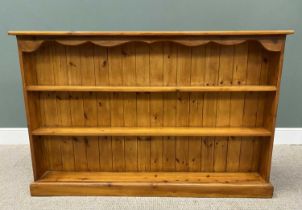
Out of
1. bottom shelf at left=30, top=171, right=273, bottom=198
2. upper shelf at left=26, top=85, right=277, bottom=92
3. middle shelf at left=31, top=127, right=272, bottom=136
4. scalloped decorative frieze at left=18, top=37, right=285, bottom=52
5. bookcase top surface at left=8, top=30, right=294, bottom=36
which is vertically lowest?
bottom shelf at left=30, top=171, right=273, bottom=198

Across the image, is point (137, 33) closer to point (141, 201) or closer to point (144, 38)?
point (144, 38)

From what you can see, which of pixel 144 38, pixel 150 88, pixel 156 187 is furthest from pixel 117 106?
pixel 156 187

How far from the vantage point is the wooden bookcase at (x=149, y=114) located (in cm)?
171

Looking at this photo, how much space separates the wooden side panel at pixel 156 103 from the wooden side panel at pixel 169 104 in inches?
1.1

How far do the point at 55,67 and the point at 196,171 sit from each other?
1335 mm

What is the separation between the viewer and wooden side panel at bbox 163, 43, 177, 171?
1731 millimetres

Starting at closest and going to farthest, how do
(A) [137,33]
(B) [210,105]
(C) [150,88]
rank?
(A) [137,33] < (C) [150,88] < (B) [210,105]

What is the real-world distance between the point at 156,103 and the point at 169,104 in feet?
0.32

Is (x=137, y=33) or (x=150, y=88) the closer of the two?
(x=137, y=33)

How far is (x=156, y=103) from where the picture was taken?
5.98 feet

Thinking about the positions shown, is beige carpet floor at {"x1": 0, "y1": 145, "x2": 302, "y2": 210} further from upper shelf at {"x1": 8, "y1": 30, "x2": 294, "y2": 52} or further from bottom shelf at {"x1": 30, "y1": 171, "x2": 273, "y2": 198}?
upper shelf at {"x1": 8, "y1": 30, "x2": 294, "y2": 52}

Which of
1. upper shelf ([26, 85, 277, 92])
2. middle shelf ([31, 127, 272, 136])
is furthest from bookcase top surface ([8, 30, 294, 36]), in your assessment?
middle shelf ([31, 127, 272, 136])

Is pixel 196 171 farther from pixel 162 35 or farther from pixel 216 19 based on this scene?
pixel 216 19

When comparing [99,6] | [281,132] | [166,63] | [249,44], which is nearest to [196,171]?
[166,63]
